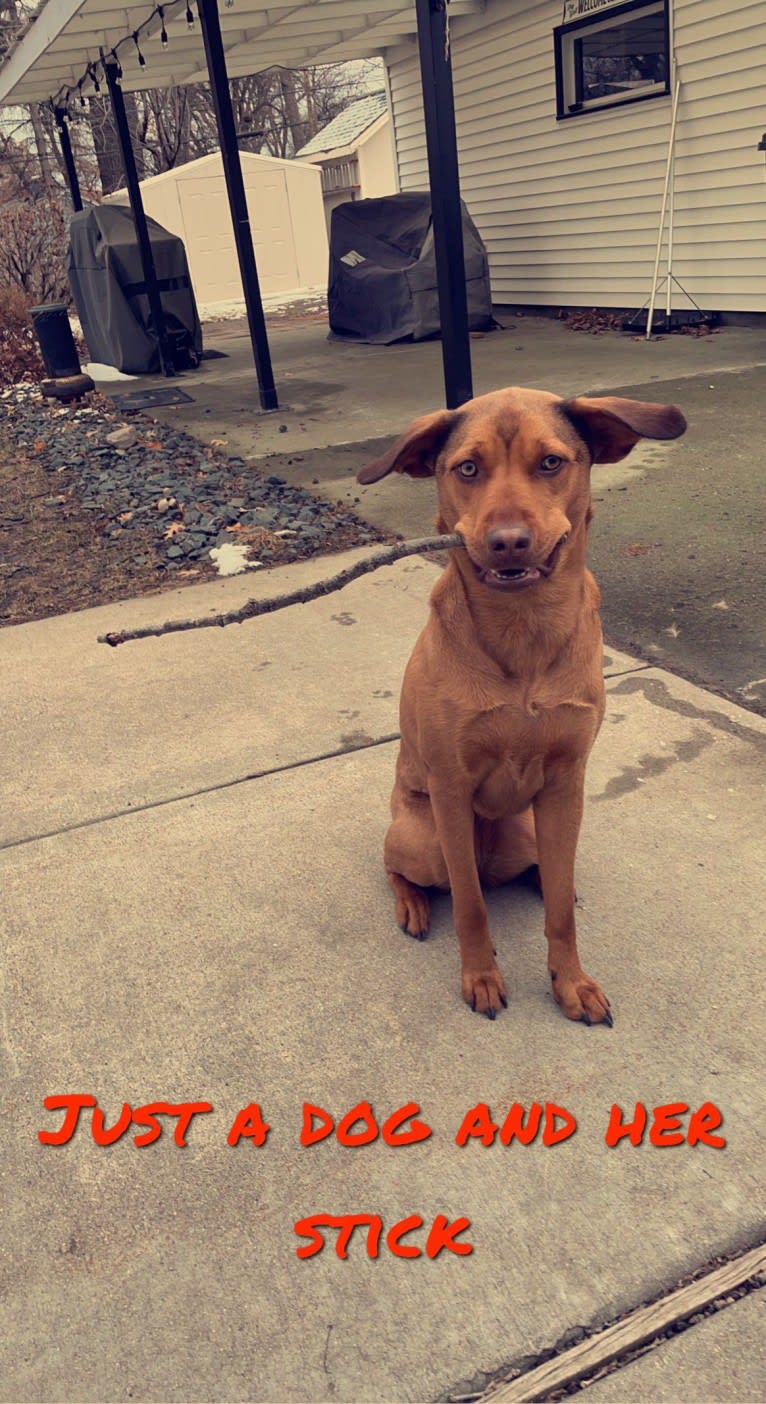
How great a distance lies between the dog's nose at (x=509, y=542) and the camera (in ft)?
5.65

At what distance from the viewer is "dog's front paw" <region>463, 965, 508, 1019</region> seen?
2.25 meters

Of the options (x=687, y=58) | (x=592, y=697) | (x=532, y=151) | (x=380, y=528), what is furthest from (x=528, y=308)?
(x=592, y=697)

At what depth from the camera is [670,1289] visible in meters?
1.63

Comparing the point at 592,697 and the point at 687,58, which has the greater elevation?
the point at 687,58

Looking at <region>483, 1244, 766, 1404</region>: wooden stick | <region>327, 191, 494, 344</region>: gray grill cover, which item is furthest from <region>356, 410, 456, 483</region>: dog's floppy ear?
<region>327, 191, 494, 344</region>: gray grill cover

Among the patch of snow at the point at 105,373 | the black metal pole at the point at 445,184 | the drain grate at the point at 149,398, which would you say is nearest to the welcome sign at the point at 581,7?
the black metal pole at the point at 445,184

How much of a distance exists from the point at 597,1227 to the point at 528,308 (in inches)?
559

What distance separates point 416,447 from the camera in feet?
6.61

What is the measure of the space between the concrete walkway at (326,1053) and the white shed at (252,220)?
24.6 metres

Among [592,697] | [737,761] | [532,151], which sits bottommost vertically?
[737,761]

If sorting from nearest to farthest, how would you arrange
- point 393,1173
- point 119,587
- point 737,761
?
point 393,1173 < point 737,761 < point 119,587

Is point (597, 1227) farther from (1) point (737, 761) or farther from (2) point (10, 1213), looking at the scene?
(1) point (737, 761)

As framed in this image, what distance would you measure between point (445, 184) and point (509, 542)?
592 centimetres

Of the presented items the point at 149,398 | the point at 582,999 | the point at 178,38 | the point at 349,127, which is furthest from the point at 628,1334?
the point at 349,127
